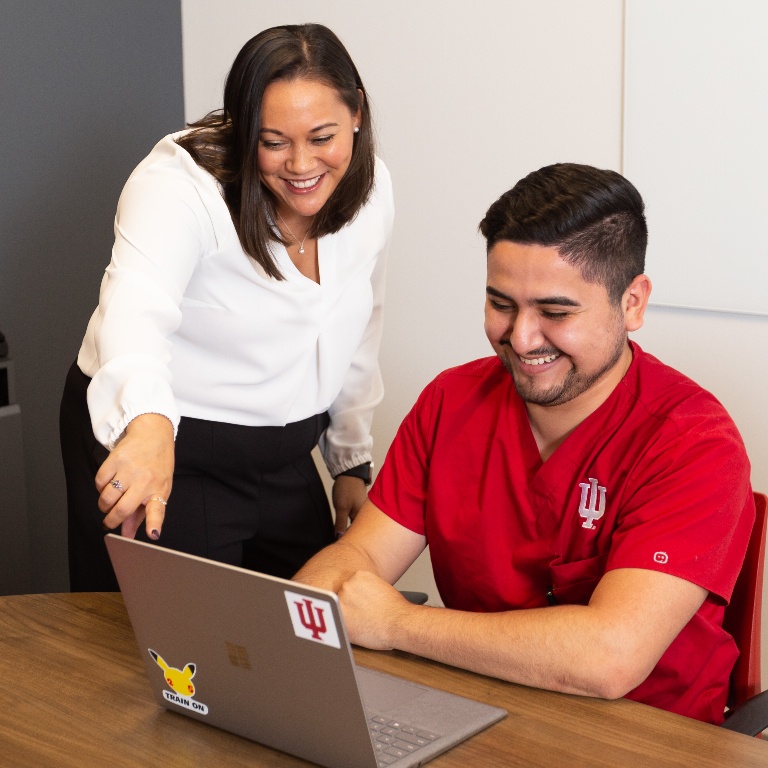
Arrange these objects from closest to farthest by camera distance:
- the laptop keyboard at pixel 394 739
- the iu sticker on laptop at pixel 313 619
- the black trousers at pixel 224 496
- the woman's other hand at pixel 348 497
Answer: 1. the iu sticker on laptop at pixel 313 619
2. the laptop keyboard at pixel 394 739
3. the black trousers at pixel 224 496
4. the woman's other hand at pixel 348 497

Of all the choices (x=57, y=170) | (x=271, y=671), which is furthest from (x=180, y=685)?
(x=57, y=170)

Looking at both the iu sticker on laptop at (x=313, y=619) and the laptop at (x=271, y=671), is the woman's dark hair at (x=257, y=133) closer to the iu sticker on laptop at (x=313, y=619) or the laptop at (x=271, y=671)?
the laptop at (x=271, y=671)

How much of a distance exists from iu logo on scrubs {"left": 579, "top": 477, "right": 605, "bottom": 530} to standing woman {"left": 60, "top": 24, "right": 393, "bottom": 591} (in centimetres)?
57

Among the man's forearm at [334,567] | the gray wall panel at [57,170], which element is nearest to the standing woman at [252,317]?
the man's forearm at [334,567]

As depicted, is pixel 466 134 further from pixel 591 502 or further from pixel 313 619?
pixel 313 619

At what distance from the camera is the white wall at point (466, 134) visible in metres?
2.55

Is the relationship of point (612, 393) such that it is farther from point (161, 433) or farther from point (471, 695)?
point (161, 433)

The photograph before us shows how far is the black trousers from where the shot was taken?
6.18ft

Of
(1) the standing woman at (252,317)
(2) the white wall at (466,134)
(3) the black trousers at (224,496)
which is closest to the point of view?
(1) the standing woman at (252,317)

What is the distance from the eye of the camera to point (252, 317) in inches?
72.2

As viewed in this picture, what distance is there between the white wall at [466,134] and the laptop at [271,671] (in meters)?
1.51

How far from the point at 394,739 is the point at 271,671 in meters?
A: 0.16

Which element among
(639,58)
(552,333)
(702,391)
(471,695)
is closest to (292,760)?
(471,695)

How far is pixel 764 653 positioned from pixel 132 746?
185 centimetres
